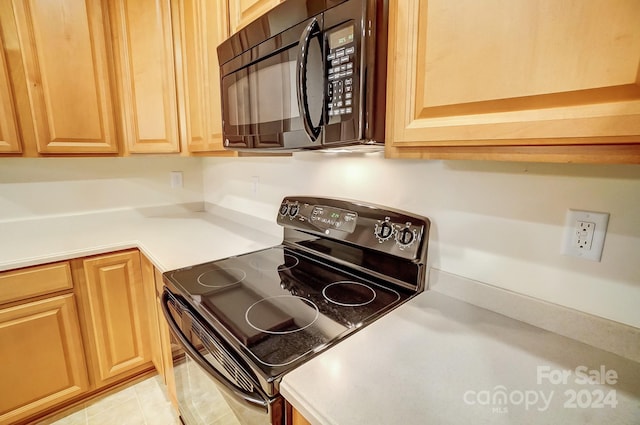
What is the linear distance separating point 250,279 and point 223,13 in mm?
1055

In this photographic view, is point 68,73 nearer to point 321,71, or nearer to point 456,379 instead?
point 321,71

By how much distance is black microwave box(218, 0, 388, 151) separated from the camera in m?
0.66

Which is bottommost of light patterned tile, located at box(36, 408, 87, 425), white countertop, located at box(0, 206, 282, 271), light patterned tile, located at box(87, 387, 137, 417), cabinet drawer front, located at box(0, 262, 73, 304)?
light patterned tile, located at box(36, 408, 87, 425)

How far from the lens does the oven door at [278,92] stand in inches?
28.5

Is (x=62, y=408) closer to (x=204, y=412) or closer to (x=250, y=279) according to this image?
(x=204, y=412)

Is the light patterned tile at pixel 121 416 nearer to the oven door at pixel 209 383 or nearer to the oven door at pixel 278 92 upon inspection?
the oven door at pixel 209 383

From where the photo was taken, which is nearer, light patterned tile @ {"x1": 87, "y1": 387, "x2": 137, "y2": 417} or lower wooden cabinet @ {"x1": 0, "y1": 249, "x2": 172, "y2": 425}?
lower wooden cabinet @ {"x1": 0, "y1": 249, "x2": 172, "y2": 425}

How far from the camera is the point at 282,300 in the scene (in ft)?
2.95

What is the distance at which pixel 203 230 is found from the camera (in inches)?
68.0

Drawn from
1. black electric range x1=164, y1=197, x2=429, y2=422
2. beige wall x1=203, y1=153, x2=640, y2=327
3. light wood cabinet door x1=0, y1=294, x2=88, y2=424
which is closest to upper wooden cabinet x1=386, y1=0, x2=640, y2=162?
beige wall x1=203, y1=153, x2=640, y2=327

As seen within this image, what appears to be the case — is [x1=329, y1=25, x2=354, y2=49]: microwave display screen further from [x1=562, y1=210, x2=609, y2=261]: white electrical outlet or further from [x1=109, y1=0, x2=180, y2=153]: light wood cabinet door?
[x1=109, y1=0, x2=180, y2=153]: light wood cabinet door

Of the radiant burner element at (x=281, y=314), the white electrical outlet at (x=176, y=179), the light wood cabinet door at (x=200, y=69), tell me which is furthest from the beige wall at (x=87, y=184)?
the radiant burner element at (x=281, y=314)

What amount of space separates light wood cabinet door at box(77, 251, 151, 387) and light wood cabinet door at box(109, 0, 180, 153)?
0.64 m

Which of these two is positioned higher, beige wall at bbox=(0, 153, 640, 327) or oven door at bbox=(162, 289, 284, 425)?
beige wall at bbox=(0, 153, 640, 327)
